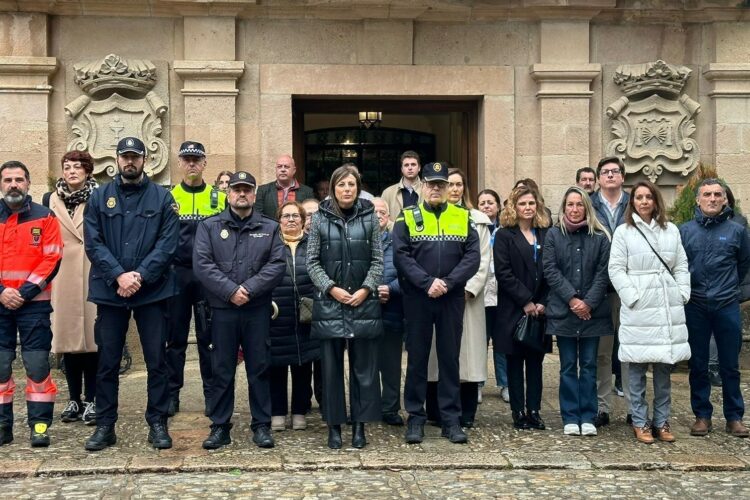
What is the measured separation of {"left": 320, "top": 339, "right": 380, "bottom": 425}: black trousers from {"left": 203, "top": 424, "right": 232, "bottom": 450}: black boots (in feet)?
2.24

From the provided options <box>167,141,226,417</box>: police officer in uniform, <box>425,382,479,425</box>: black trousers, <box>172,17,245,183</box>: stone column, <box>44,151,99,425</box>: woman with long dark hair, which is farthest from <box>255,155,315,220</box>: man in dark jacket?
<box>425,382,479,425</box>: black trousers

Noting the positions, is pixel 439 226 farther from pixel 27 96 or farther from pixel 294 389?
pixel 27 96

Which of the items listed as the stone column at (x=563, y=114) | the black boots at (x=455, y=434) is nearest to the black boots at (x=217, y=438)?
the black boots at (x=455, y=434)

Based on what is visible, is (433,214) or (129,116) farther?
(129,116)

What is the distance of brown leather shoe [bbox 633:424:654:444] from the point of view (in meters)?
7.54

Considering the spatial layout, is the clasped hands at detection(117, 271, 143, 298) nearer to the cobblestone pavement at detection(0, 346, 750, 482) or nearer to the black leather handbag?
the cobblestone pavement at detection(0, 346, 750, 482)

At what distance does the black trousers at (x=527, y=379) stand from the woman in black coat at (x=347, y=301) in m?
1.15

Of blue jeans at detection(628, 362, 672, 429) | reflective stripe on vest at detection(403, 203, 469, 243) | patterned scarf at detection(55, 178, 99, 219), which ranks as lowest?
blue jeans at detection(628, 362, 672, 429)

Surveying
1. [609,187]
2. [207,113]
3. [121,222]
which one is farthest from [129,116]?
[609,187]

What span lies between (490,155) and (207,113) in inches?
127

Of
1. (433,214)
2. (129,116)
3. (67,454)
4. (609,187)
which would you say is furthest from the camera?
(129,116)

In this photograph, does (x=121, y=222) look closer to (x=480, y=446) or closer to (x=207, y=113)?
(x=480, y=446)

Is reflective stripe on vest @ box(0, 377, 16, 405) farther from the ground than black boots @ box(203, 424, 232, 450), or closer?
farther from the ground

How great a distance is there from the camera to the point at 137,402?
8.94 m
